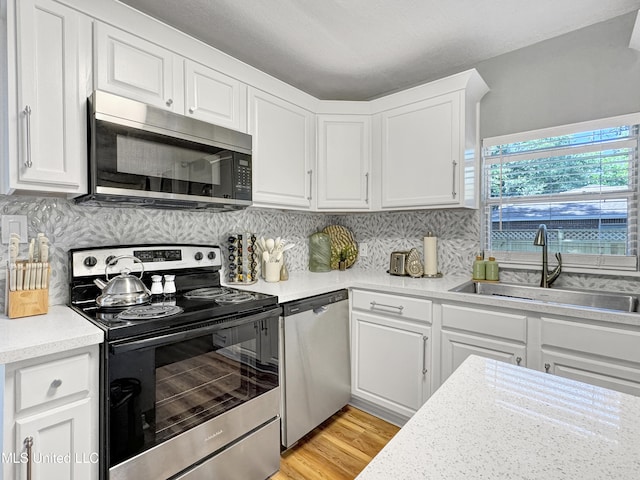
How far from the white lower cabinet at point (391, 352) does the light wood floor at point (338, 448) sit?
144 mm

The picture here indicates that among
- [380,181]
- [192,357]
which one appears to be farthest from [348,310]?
[192,357]

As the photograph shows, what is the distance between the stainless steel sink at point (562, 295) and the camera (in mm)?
1849

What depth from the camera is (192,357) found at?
143 centimetres

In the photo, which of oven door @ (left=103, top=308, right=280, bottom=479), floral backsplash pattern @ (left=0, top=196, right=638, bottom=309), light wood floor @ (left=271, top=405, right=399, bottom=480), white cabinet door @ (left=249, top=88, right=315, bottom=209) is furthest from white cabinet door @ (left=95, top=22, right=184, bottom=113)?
light wood floor @ (left=271, top=405, right=399, bottom=480)

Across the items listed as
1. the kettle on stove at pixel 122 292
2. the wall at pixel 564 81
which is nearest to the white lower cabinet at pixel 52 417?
the kettle on stove at pixel 122 292

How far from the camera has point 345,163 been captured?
2.59 metres

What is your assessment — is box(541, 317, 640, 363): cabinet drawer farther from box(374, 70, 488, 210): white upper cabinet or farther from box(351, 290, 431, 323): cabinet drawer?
box(374, 70, 488, 210): white upper cabinet

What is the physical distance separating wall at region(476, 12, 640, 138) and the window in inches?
3.3

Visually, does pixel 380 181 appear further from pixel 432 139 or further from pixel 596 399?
pixel 596 399

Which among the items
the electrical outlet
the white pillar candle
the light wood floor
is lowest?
the light wood floor

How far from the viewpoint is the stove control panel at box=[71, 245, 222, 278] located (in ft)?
5.28

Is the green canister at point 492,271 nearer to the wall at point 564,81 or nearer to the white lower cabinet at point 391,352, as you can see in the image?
the white lower cabinet at point 391,352

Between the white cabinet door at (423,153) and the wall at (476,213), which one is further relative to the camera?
the white cabinet door at (423,153)

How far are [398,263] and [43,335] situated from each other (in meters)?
2.11
